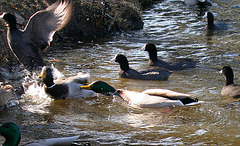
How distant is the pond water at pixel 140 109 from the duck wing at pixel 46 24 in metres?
0.87

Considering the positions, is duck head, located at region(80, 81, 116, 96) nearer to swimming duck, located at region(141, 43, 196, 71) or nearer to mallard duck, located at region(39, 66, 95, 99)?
mallard duck, located at region(39, 66, 95, 99)

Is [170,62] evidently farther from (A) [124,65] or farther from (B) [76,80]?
(B) [76,80]

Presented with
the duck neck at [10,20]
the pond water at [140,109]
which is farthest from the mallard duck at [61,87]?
the duck neck at [10,20]

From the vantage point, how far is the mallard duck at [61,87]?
688cm

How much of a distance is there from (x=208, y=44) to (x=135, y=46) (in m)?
2.14

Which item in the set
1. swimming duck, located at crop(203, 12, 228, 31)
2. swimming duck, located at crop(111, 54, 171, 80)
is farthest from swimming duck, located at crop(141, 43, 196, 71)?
swimming duck, located at crop(203, 12, 228, 31)

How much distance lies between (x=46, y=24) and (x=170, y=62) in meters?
3.09

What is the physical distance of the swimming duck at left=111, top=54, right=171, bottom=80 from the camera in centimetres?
836

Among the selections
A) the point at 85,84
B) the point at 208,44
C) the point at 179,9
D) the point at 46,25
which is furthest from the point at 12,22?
the point at 179,9

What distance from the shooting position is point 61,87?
6949 millimetres

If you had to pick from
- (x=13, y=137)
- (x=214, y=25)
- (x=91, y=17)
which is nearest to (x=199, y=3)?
(x=214, y=25)

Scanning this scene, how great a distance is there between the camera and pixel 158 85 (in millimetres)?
7984

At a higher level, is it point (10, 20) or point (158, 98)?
point (10, 20)

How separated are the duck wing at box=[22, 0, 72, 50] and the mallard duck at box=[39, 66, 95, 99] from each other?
1368 millimetres
